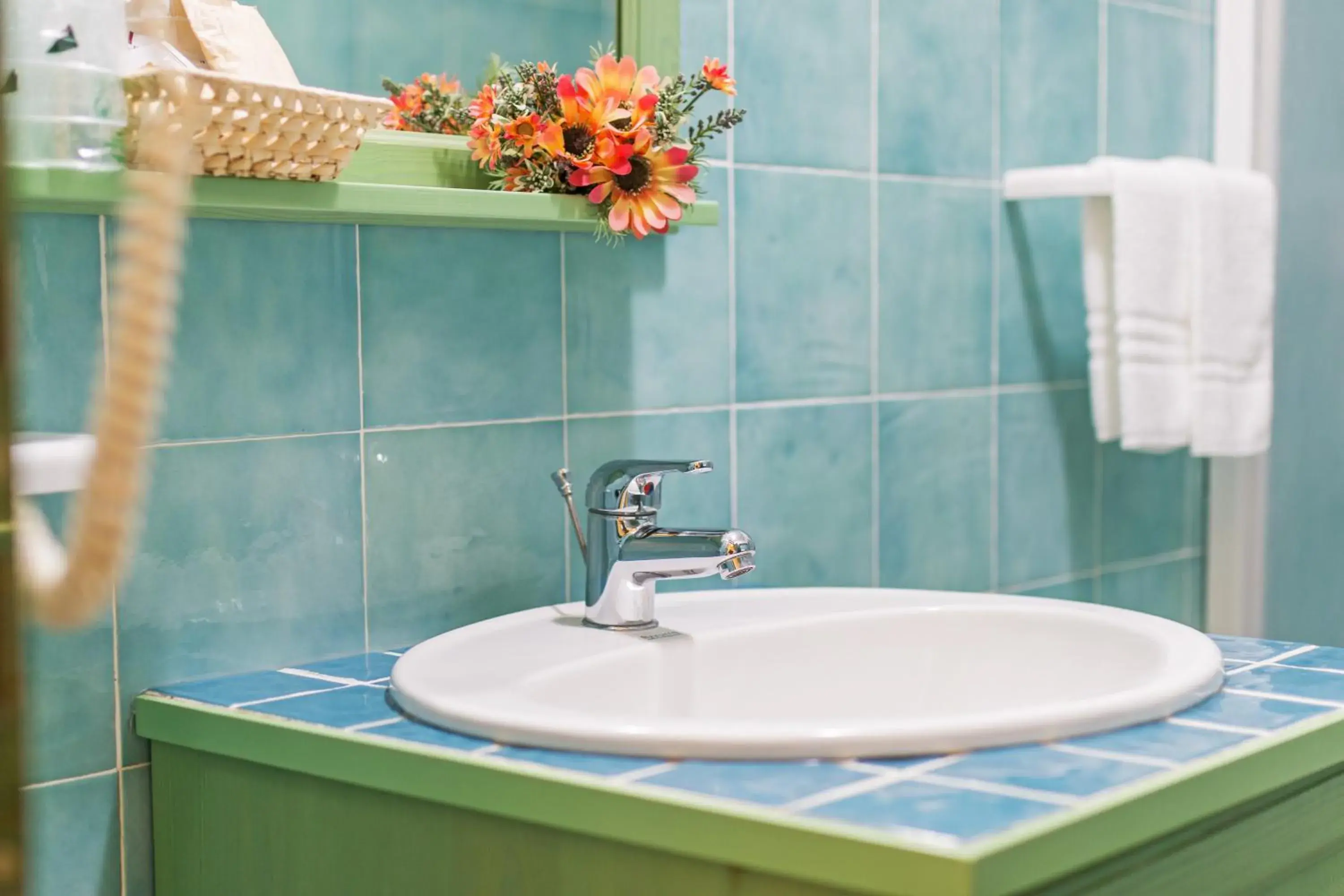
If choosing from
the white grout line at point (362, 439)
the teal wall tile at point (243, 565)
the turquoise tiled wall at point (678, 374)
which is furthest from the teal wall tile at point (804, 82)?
the teal wall tile at point (243, 565)

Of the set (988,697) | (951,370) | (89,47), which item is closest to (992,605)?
(988,697)

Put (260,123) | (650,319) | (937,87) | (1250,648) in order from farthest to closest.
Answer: (937,87) → (650,319) → (1250,648) → (260,123)

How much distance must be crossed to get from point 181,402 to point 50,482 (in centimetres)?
44

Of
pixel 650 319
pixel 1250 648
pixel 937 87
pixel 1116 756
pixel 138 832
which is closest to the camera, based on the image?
pixel 1116 756

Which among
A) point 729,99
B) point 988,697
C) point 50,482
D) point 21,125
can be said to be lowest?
point 988,697

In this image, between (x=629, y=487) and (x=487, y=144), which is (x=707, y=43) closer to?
(x=487, y=144)

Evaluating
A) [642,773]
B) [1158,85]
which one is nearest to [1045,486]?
[1158,85]

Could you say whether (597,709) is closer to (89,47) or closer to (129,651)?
(129,651)

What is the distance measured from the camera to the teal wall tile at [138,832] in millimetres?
1102

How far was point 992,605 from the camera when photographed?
1350 millimetres

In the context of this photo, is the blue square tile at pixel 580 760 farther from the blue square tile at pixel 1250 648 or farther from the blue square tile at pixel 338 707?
the blue square tile at pixel 1250 648

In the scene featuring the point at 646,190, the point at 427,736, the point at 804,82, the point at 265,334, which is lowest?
the point at 427,736

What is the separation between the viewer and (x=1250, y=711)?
100 cm

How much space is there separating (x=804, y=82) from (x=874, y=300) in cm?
25
